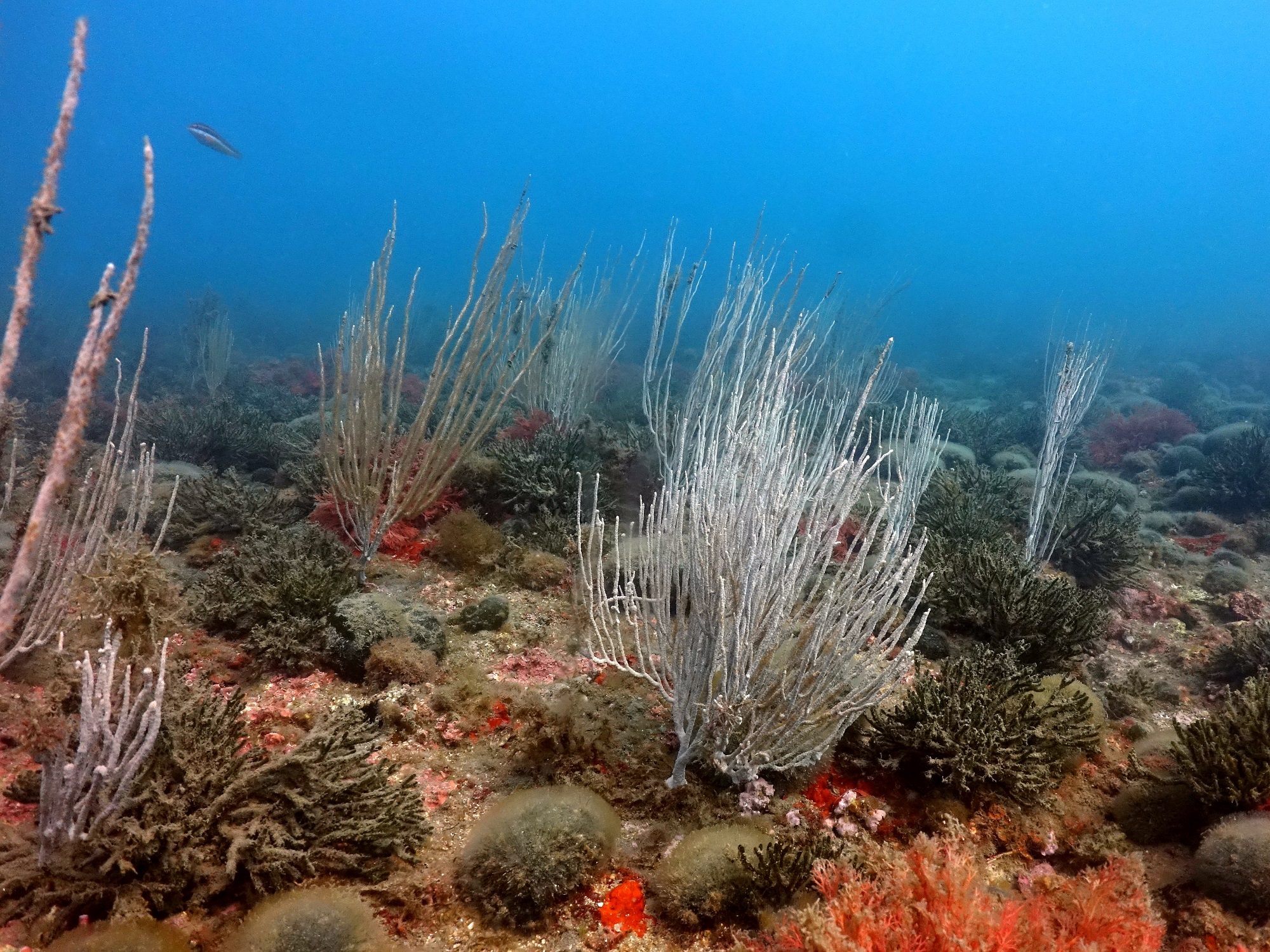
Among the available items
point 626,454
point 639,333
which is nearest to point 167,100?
point 639,333

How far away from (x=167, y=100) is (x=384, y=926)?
551 feet

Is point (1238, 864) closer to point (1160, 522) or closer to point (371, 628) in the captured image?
point (371, 628)

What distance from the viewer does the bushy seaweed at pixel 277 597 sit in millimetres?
3953

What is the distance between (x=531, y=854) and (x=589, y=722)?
3.23 feet

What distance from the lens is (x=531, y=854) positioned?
248 centimetres

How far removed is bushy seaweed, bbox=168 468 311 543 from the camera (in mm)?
5809

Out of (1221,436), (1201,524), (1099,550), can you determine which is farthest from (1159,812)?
(1221,436)

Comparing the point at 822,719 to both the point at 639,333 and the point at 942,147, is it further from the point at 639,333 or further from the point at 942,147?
the point at 942,147

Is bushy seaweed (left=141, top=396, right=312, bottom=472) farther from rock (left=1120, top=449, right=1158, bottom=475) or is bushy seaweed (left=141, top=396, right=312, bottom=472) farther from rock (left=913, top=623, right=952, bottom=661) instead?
rock (left=1120, top=449, right=1158, bottom=475)

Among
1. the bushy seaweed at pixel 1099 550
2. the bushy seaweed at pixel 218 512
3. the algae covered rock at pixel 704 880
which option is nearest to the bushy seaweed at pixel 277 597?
the bushy seaweed at pixel 218 512

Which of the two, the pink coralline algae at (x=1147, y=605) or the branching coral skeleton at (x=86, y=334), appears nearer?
the branching coral skeleton at (x=86, y=334)

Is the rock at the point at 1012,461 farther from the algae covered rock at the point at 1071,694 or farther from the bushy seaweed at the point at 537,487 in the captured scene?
the bushy seaweed at the point at 537,487

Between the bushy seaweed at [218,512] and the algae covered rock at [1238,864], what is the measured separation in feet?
22.9

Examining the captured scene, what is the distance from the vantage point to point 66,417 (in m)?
1.03
